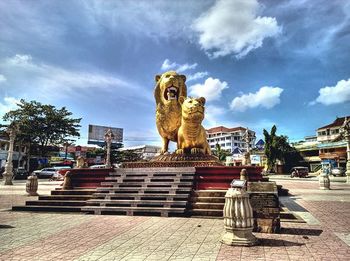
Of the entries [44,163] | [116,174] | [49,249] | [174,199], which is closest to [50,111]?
[44,163]

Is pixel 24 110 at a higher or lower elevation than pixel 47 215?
higher

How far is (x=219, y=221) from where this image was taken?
7273 millimetres

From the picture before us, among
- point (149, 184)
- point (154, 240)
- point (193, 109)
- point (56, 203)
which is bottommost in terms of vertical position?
point (154, 240)

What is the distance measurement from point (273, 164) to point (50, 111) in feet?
112

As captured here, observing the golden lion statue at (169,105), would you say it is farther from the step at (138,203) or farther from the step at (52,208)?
the step at (52,208)

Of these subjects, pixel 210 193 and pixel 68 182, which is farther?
pixel 68 182

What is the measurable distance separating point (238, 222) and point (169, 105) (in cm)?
792

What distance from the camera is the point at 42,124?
1572 inches

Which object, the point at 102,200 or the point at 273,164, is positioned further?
the point at 273,164

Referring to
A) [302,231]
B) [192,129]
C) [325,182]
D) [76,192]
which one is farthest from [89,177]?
[325,182]

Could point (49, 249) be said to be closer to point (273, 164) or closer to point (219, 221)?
point (219, 221)

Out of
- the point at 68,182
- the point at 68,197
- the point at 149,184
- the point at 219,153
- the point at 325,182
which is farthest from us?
the point at 219,153

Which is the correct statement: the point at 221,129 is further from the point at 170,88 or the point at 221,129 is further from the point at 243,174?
the point at 243,174

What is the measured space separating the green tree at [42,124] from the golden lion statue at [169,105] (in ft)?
103
